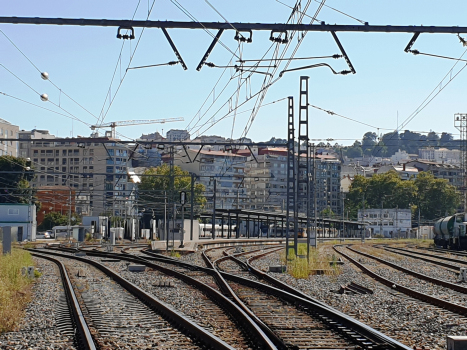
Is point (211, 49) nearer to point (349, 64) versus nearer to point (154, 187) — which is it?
point (349, 64)

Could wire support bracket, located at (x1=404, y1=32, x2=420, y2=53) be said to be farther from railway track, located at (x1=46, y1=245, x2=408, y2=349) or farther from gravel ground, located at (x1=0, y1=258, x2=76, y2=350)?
gravel ground, located at (x1=0, y1=258, x2=76, y2=350)

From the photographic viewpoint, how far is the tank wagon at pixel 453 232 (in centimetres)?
4800

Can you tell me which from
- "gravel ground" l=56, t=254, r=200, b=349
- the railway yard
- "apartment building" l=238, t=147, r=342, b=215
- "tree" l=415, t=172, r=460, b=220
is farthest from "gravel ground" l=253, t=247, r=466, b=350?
"apartment building" l=238, t=147, r=342, b=215

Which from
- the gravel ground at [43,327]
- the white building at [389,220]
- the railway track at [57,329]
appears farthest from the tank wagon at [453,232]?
the white building at [389,220]

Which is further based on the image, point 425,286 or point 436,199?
point 436,199

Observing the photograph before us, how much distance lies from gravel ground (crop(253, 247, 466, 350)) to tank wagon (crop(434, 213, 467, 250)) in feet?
103

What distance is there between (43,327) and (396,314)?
623 cm

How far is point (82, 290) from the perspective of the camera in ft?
56.5

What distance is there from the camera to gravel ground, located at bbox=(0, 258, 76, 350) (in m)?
9.70

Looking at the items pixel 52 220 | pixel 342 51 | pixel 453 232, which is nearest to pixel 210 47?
pixel 342 51

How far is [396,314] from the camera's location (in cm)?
1264

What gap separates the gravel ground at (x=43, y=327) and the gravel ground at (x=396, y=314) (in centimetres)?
491

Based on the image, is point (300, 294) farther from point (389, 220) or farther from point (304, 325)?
point (389, 220)

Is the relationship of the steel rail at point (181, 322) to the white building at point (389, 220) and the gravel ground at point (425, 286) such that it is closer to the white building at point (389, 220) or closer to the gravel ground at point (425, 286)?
the gravel ground at point (425, 286)
